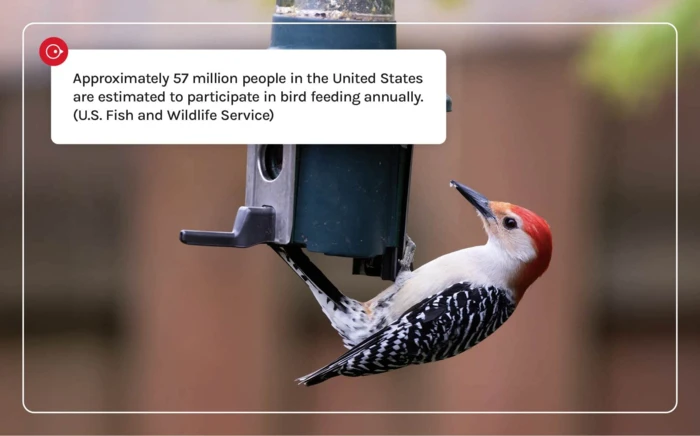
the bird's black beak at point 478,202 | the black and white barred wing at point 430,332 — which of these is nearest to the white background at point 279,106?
the bird's black beak at point 478,202

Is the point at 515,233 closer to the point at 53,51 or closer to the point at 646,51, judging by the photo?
the point at 646,51

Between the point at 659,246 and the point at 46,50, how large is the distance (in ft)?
8.77

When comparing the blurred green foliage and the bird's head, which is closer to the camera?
the bird's head

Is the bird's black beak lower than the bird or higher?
higher

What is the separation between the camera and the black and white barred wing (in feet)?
9.77

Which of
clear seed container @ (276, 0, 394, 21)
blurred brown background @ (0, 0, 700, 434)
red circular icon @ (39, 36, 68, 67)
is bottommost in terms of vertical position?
blurred brown background @ (0, 0, 700, 434)

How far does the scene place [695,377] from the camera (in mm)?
4668

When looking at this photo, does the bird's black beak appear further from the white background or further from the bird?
the white background

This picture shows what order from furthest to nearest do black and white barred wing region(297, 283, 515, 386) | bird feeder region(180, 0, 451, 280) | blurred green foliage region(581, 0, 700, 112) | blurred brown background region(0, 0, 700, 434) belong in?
blurred brown background region(0, 0, 700, 434) < blurred green foliage region(581, 0, 700, 112) < black and white barred wing region(297, 283, 515, 386) < bird feeder region(180, 0, 451, 280)

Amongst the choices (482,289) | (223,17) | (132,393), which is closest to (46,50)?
(223,17)

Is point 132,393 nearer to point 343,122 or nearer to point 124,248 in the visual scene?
point 124,248

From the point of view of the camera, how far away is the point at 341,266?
436cm

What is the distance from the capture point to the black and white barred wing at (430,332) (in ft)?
9.77

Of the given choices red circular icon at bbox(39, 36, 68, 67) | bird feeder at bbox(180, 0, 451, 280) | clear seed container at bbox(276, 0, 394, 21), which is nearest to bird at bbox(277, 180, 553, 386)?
bird feeder at bbox(180, 0, 451, 280)
